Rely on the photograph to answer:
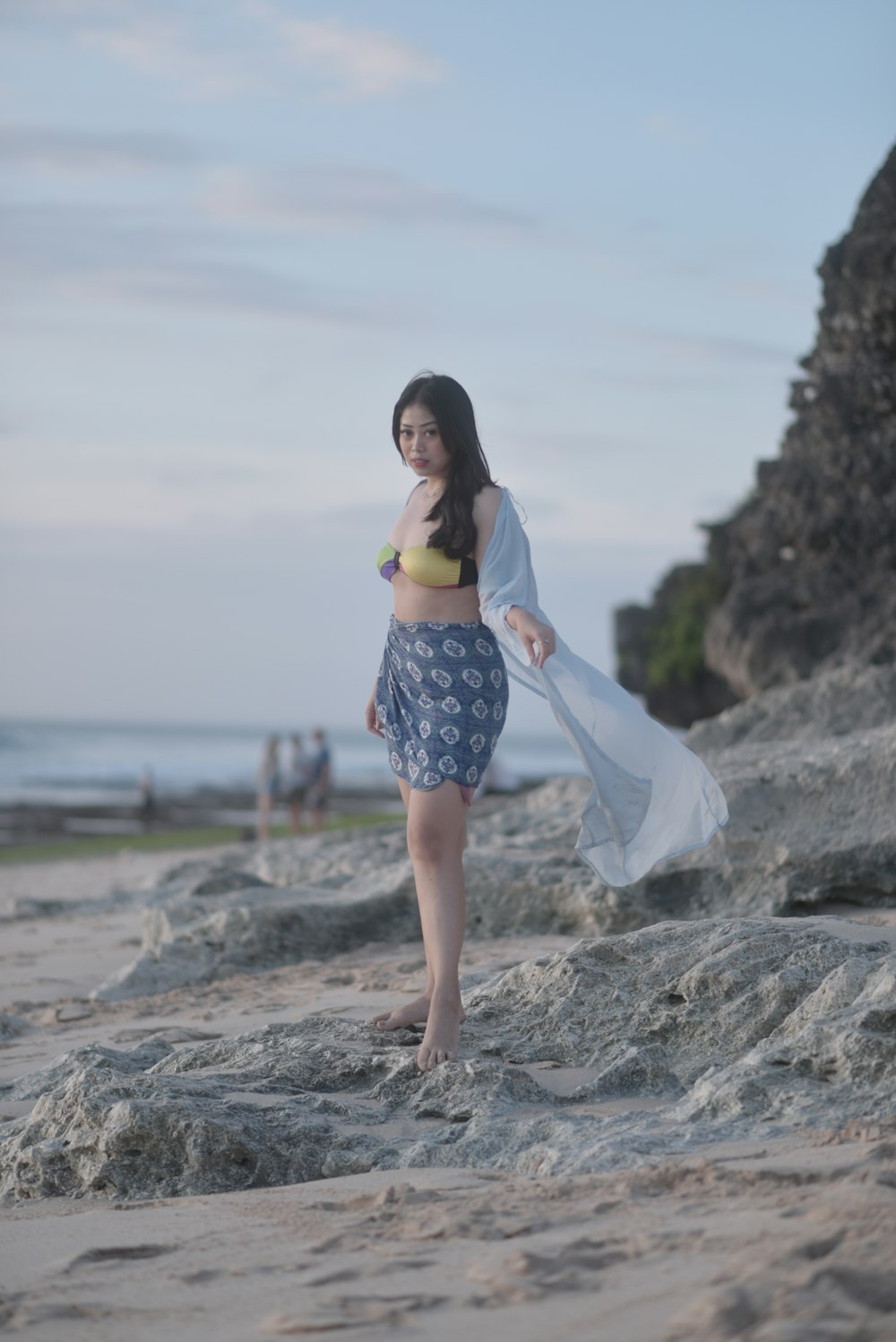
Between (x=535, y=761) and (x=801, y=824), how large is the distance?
6872cm

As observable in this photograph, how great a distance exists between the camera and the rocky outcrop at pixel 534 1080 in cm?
275

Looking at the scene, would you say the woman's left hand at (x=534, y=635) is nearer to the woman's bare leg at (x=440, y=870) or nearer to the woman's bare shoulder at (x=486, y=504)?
the woman's bare shoulder at (x=486, y=504)

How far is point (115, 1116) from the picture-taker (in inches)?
113

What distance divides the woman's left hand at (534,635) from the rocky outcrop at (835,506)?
22.7 ft

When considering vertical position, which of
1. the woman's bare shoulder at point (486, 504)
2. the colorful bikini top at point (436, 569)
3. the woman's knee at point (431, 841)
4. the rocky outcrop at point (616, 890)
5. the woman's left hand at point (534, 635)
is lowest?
the rocky outcrop at point (616, 890)

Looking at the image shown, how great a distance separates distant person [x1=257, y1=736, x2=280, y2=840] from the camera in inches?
702

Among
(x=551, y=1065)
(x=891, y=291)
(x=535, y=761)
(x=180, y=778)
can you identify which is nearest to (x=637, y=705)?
(x=551, y=1065)

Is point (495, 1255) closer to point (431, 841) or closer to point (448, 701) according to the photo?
point (431, 841)

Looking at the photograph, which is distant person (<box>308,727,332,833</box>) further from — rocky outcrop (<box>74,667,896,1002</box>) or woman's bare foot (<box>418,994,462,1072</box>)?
woman's bare foot (<box>418,994,462,1072</box>)

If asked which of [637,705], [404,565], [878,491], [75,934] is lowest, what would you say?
[75,934]

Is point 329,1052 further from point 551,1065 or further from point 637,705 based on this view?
point 637,705

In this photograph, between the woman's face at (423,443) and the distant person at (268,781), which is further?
the distant person at (268,781)

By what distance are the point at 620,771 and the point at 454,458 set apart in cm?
110

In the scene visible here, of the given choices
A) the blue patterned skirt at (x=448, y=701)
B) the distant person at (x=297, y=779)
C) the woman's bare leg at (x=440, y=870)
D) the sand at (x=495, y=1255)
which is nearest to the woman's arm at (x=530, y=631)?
the blue patterned skirt at (x=448, y=701)
